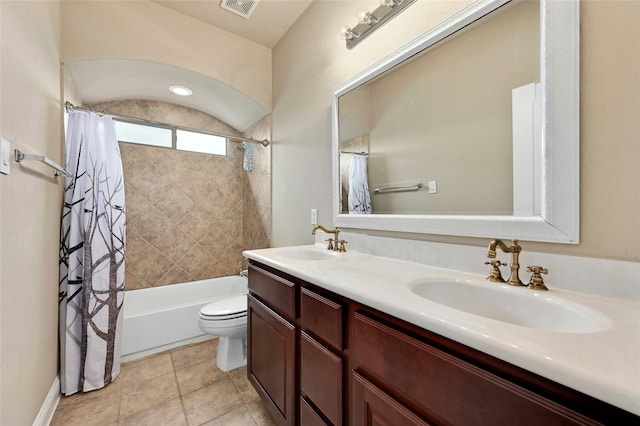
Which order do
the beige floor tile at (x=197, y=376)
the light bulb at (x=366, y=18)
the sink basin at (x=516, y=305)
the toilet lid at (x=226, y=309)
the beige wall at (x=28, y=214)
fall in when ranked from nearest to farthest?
the sink basin at (x=516, y=305) < the beige wall at (x=28, y=214) < the light bulb at (x=366, y=18) < the beige floor tile at (x=197, y=376) < the toilet lid at (x=226, y=309)

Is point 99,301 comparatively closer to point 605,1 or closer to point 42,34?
point 42,34

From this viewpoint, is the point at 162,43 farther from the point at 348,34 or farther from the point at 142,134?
the point at 348,34

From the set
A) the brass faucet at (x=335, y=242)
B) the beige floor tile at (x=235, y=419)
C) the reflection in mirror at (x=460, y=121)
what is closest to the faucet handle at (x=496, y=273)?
the reflection in mirror at (x=460, y=121)

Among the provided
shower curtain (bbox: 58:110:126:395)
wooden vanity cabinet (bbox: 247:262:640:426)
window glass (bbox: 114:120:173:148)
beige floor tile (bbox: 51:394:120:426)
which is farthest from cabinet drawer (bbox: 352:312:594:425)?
window glass (bbox: 114:120:173:148)

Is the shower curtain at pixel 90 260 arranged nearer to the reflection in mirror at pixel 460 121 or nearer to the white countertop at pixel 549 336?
the white countertop at pixel 549 336

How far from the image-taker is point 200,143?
9.96ft

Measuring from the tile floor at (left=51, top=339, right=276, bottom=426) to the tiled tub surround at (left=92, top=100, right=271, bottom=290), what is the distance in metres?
1.07

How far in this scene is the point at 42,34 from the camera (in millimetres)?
1329

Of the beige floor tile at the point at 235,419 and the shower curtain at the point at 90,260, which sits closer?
the beige floor tile at the point at 235,419

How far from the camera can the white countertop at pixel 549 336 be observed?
1.20 feet

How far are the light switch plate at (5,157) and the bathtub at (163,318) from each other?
1.49 m

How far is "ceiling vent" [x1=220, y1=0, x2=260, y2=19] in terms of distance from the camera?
1.88 metres

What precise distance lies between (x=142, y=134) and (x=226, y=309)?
6.95ft

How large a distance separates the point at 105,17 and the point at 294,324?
2408mm
